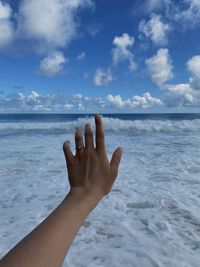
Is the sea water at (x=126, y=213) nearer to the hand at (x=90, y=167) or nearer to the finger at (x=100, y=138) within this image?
the hand at (x=90, y=167)

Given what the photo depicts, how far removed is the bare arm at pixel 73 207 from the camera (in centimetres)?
111

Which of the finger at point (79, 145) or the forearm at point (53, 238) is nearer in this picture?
the forearm at point (53, 238)

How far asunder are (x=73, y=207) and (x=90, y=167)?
0.19m

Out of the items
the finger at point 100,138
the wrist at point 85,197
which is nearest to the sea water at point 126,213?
the wrist at point 85,197

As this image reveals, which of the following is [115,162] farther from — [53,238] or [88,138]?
[53,238]

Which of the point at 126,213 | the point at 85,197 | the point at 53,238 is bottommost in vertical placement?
the point at 126,213

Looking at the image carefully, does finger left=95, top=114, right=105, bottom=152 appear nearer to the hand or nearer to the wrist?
the hand

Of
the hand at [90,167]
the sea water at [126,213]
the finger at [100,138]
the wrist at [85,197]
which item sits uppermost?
the finger at [100,138]

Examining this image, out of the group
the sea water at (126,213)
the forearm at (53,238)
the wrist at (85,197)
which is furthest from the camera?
the sea water at (126,213)

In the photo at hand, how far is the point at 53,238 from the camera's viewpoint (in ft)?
3.85

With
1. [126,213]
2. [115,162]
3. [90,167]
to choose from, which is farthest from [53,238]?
[126,213]

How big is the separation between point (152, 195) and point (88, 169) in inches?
175

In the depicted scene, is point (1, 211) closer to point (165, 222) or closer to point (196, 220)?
point (165, 222)

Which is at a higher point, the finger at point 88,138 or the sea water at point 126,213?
the finger at point 88,138
